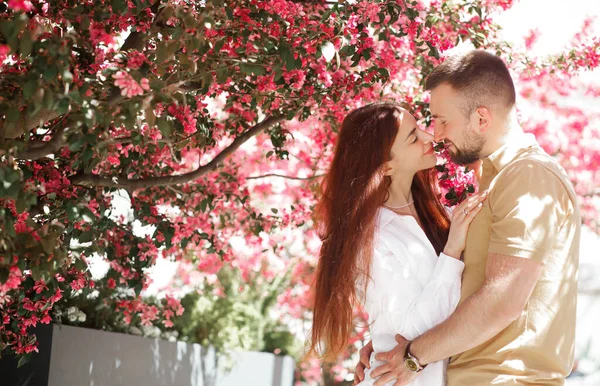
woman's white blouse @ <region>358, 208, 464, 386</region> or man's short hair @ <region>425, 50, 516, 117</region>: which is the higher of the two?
man's short hair @ <region>425, 50, 516, 117</region>

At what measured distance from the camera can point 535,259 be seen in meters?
Result: 2.12

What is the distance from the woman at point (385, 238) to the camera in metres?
2.42

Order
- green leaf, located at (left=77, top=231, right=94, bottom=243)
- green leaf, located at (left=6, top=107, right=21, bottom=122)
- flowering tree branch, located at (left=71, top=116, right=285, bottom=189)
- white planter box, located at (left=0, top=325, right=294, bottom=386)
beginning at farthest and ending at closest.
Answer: white planter box, located at (left=0, top=325, right=294, bottom=386), flowering tree branch, located at (left=71, top=116, right=285, bottom=189), green leaf, located at (left=77, top=231, right=94, bottom=243), green leaf, located at (left=6, top=107, right=21, bottom=122)

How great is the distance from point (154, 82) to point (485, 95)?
1.07 meters

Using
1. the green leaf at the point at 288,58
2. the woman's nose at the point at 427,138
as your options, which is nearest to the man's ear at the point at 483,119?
the woman's nose at the point at 427,138

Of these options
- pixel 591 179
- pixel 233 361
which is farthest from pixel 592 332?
pixel 233 361

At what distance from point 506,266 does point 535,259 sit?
8cm

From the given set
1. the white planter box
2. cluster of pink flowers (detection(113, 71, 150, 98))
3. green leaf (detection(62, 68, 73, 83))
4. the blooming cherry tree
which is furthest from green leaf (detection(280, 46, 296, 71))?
the white planter box

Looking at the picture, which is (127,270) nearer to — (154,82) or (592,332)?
(154,82)

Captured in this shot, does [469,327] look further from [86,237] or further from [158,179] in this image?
[158,179]

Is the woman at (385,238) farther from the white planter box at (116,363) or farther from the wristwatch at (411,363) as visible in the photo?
the white planter box at (116,363)

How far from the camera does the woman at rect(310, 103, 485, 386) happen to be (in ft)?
7.95

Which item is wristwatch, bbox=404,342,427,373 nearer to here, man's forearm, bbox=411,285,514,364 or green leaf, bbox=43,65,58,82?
man's forearm, bbox=411,285,514,364

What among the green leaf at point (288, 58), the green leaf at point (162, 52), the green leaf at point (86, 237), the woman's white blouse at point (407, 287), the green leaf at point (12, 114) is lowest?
the woman's white blouse at point (407, 287)
